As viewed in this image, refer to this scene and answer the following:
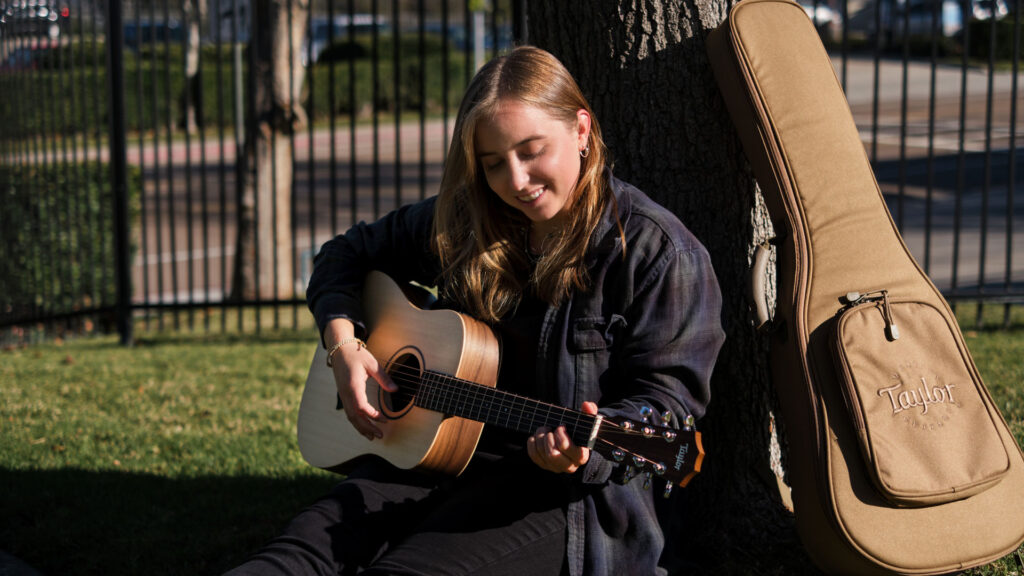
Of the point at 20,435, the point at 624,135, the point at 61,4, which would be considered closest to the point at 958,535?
the point at 624,135

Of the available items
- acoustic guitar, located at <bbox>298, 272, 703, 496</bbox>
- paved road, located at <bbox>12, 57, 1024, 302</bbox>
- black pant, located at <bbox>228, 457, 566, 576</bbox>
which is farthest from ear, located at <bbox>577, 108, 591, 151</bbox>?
paved road, located at <bbox>12, 57, 1024, 302</bbox>

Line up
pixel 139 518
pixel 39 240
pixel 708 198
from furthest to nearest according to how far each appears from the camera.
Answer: pixel 39 240
pixel 139 518
pixel 708 198

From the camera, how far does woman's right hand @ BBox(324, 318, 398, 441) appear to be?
7.74ft

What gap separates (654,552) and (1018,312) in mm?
4302

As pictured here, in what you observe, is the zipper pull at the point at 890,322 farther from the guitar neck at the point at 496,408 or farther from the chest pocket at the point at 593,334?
the guitar neck at the point at 496,408

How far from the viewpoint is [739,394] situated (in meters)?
2.48

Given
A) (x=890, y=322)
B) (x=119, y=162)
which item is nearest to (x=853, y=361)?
(x=890, y=322)

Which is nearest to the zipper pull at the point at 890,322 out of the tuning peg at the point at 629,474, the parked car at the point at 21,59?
the tuning peg at the point at 629,474

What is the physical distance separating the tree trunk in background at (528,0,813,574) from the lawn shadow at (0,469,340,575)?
1331mm

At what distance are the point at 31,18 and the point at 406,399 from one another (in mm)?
4409

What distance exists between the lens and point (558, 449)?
6.09ft

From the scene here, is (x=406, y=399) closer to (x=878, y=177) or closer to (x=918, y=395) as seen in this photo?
(x=918, y=395)

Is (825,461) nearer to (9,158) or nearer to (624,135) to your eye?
(624,135)

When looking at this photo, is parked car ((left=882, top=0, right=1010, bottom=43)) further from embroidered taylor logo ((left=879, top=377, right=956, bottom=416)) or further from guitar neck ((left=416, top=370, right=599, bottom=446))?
guitar neck ((left=416, top=370, right=599, bottom=446))
